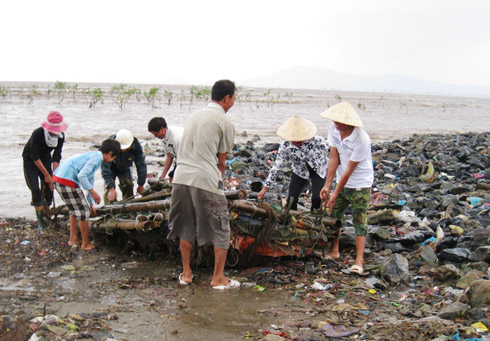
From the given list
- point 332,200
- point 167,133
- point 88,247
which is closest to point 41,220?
point 88,247

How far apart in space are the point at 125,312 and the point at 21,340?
85 centimetres

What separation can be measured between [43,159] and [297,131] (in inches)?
130

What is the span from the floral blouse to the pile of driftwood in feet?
2.02

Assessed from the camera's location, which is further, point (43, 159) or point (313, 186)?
point (43, 159)

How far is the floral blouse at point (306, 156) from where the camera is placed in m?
5.04

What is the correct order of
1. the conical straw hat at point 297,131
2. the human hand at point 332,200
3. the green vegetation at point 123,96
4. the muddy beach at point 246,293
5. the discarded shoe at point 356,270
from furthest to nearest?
the green vegetation at point 123,96, the conical straw hat at point 297,131, the human hand at point 332,200, the discarded shoe at point 356,270, the muddy beach at point 246,293

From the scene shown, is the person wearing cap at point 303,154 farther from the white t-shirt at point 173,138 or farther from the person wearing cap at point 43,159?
the person wearing cap at point 43,159

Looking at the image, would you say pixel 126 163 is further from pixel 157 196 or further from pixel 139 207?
pixel 139 207

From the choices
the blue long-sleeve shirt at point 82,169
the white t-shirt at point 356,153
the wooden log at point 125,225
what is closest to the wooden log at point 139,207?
the wooden log at point 125,225

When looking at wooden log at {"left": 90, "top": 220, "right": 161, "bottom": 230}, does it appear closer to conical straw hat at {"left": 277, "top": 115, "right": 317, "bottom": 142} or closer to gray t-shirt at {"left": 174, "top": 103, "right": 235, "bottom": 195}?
gray t-shirt at {"left": 174, "top": 103, "right": 235, "bottom": 195}

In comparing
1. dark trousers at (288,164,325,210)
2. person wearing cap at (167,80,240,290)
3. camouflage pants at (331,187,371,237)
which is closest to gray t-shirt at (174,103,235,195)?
person wearing cap at (167,80,240,290)

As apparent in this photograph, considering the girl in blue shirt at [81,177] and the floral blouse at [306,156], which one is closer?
the girl in blue shirt at [81,177]

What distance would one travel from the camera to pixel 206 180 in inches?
150

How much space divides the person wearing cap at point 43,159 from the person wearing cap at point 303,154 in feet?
8.82
